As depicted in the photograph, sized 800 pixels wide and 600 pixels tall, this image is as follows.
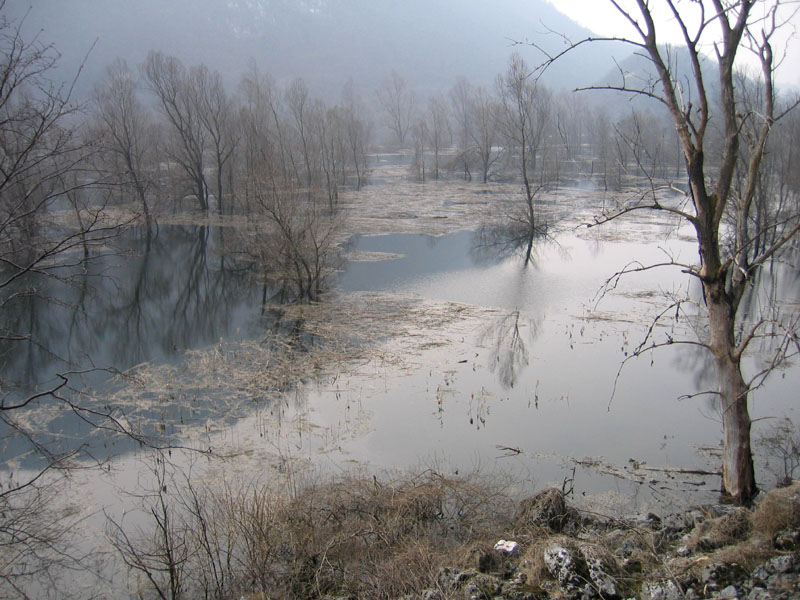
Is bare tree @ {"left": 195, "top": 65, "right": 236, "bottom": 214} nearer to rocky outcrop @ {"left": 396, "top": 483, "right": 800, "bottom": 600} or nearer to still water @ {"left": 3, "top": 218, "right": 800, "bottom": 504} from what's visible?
still water @ {"left": 3, "top": 218, "right": 800, "bottom": 504}

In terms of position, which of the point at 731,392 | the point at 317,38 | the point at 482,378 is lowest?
the point at 482,378

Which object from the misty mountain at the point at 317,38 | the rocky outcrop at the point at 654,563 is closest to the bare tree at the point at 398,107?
the misty mountain at the point at 317,38

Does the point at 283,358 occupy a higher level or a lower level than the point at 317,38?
lower

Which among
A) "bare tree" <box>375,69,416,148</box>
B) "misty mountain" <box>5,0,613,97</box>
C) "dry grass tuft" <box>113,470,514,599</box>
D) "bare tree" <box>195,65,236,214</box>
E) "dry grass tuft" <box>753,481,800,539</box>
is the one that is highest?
"misty mountain" <box>5,0,613,97</box>

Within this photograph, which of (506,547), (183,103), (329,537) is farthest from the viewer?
(183,103)

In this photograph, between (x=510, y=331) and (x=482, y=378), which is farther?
(x=510, y=331)

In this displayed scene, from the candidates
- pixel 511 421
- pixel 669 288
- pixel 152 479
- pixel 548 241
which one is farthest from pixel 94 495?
pixel 548 241

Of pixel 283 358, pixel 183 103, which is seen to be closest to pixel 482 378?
pixel 283 358

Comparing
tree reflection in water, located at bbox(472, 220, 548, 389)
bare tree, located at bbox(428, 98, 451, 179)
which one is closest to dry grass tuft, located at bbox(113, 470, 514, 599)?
tree reflection in water, located at bbox(472, 220, 548, 389)

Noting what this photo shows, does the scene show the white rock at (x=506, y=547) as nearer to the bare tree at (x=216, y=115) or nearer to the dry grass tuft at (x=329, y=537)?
the dry grass tuft at (x=329, y=537)

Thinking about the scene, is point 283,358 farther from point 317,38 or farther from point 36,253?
point 317,38

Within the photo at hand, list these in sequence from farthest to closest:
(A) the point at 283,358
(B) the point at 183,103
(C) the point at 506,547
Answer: (B) the point at 183,103 → (A) the point at 283,358 → (C) the point at 506,547

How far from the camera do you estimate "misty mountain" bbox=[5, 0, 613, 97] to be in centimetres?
10312

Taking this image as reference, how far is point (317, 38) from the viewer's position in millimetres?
119562
